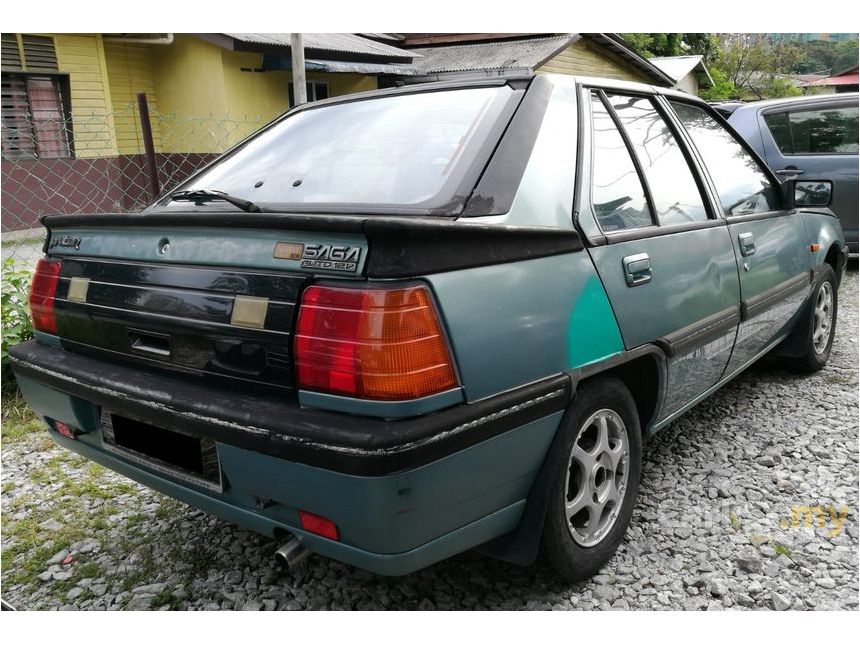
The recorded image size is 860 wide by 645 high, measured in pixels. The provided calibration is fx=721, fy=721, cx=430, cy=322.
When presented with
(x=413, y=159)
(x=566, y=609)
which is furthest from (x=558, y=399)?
(x=413, y=159)

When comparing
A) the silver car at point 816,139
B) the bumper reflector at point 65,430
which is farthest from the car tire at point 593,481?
the silver car at point 816,139

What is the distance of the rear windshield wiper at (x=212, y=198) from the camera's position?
222 cm

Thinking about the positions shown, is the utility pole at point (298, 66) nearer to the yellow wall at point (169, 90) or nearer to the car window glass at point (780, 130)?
the car window glass at point (780, 130)

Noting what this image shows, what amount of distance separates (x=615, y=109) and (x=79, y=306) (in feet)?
6.66

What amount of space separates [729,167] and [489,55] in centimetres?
1604

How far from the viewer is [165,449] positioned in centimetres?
212

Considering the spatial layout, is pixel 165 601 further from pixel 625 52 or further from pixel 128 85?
pixel 625 52

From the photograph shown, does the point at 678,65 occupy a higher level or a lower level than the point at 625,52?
higher

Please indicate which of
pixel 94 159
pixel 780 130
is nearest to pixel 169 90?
pixel 94 159

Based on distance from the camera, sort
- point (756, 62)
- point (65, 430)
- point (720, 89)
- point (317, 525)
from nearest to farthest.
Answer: point (317, 525)
point (65, 430)
point (720, 89)
point (756, 62)

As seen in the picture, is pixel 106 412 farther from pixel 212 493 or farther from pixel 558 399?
pixel 558 399

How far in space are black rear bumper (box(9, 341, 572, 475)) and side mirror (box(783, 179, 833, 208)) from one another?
259 cm

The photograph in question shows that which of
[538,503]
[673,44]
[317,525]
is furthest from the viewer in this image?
[673,44]

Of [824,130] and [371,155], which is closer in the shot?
[371,155]
